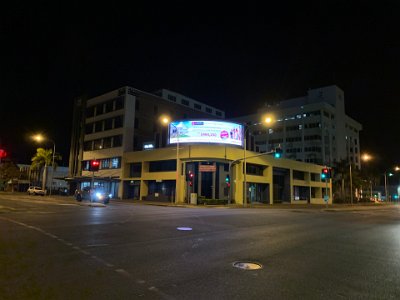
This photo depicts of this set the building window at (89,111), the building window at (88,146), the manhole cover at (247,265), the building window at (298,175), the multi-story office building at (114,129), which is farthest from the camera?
the building window at (89,111)

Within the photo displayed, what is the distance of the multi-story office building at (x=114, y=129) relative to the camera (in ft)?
199

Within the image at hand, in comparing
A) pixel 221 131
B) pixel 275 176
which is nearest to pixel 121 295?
pixel 221 131

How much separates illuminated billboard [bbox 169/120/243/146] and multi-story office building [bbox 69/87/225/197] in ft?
21.3

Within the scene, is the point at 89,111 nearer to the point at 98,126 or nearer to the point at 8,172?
the point at 98,126

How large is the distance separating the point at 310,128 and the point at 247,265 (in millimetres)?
96025

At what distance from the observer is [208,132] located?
4812cm

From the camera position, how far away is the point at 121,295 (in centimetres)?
539

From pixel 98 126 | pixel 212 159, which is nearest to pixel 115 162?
pixel 98 126

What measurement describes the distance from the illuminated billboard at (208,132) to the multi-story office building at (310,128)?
42548 mm

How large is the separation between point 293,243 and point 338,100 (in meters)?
107

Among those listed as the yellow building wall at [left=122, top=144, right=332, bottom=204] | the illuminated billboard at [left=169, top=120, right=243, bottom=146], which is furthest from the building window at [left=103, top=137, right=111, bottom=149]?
the illuminated billboard at [left=169, top=120, right=243, bottom=146]

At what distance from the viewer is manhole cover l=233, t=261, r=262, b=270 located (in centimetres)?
744

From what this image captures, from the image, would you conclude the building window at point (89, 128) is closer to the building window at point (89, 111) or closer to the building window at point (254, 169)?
the building window at point (89, 111)

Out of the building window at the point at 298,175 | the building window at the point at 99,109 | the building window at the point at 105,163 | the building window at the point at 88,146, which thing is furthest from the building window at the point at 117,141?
the building window at the point at 298,175
